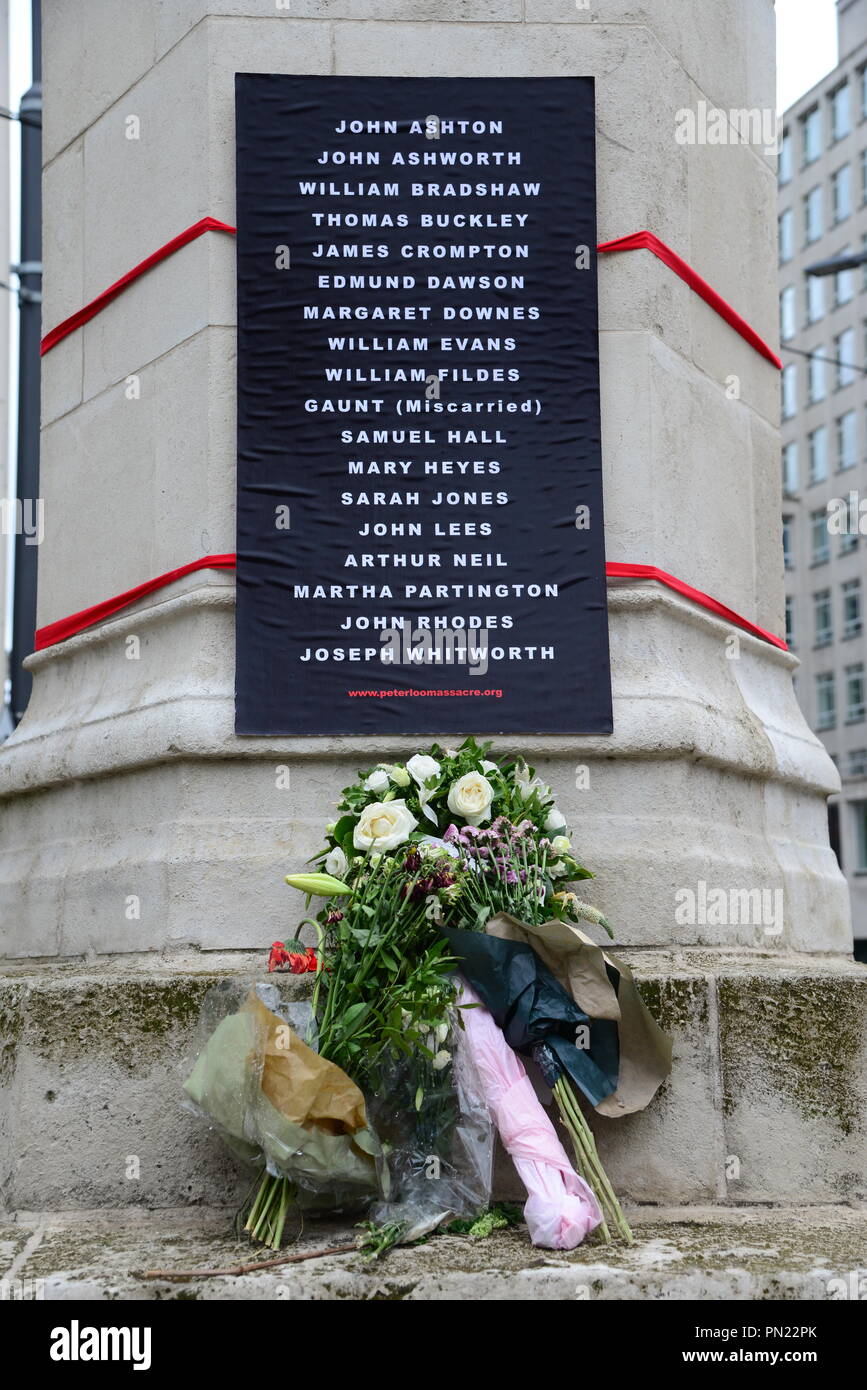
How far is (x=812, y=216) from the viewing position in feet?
211

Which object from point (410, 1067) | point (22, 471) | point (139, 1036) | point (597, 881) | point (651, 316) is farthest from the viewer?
point (22, 471)

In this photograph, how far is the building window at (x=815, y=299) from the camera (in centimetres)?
6269

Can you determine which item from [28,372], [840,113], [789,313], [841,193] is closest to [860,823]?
[789,313]

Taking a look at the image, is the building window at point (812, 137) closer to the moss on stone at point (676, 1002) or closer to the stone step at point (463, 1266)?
the moss on stone at point (676, 1002)

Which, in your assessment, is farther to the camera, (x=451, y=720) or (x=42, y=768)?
(x=42, y=768)

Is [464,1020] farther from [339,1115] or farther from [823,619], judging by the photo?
[823,619]

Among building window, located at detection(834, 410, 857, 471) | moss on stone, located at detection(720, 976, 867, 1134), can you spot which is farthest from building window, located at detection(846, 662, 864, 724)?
moss on stone, located at detection(720, 976, 867, 1134)

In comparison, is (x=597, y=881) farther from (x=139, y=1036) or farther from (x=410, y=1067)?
(x=139, y=1036)

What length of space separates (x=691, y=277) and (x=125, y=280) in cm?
221

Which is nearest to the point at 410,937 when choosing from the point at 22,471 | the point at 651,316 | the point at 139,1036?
the point at 139,1036

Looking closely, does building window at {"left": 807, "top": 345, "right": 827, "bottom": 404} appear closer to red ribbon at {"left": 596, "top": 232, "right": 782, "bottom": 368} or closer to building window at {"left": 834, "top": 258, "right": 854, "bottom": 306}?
building window at {"left": 834, "top": 258, "right": 854, "bottom": 306}

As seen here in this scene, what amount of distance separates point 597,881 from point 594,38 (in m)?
3.19
